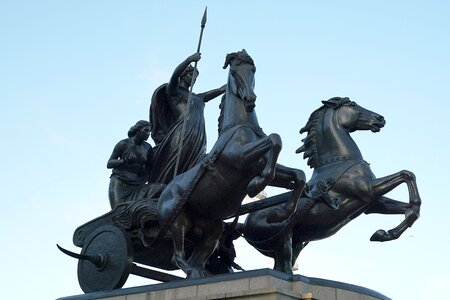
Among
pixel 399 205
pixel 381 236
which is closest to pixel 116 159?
pixel 381 236

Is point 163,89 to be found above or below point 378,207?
above

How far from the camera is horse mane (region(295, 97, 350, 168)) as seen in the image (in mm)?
14297

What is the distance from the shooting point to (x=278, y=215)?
12445 millimetres

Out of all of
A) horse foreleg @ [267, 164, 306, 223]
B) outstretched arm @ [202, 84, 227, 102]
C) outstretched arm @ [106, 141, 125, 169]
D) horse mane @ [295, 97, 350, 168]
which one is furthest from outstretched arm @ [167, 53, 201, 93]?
horse foreleg @ [267, 164, 306, 223]

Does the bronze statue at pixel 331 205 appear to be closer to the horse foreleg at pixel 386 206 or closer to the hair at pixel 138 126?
the horse foreleg at pixel 386 206

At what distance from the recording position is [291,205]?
40.3 ft

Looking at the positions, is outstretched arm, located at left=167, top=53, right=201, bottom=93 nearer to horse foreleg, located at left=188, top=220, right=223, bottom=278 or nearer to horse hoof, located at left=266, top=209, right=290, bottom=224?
horse foreleg, located at left=188, top=220, right=223, bottom=278

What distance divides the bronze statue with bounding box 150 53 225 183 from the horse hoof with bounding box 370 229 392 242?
2.75 meters

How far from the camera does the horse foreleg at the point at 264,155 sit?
11.6 m

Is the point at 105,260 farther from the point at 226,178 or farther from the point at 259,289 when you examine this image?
the point at 259,289

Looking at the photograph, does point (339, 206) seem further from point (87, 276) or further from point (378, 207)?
point (87, 276)

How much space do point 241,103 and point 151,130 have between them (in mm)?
2588

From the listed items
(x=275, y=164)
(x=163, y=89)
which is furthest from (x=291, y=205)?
(x=163, y=89)

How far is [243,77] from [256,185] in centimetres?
168
